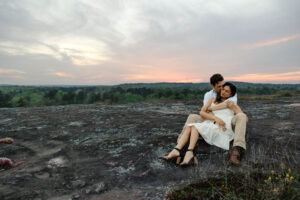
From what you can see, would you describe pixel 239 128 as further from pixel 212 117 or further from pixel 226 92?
pixel 226 92

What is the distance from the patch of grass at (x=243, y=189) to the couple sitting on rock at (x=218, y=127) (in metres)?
0.53

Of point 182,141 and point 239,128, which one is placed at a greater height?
point 239,128

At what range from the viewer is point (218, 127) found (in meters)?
3.46

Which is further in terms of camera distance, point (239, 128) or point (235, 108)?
point (235, 108)

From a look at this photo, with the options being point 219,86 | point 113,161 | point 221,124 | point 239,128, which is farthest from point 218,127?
point 113,161

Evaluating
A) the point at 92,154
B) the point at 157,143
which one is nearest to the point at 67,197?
the point at 92,154

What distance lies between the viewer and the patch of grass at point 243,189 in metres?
1.89

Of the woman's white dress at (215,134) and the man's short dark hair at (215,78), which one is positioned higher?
the man's short dark hair at (215,78)

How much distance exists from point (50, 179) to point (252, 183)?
9.51 feet

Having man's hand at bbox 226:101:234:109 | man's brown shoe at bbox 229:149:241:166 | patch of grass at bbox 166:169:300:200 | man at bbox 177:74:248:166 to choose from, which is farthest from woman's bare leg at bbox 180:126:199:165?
man's hand at bbox 226:101:234:109

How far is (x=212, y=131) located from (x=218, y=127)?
0.16m

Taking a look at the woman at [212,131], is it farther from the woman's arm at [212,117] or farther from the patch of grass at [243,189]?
the patch of grass at [243,189]

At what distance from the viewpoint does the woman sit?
309 cm

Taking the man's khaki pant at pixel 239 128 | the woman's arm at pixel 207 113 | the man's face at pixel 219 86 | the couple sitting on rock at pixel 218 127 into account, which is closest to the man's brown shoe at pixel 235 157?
the couple sitting on rock at pixel 218 127
